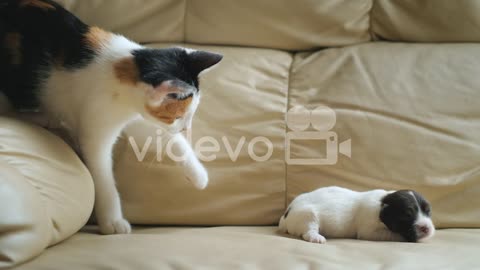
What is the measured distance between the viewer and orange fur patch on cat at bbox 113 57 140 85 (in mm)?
1336

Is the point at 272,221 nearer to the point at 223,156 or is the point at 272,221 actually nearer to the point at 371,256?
the point at 223,156

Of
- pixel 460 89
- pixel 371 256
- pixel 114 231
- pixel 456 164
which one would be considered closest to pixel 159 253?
pixel 114 231

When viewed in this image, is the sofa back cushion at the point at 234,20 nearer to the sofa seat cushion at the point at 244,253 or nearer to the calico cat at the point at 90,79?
the calico cat at the point at 90,79

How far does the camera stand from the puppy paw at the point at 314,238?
1.31m

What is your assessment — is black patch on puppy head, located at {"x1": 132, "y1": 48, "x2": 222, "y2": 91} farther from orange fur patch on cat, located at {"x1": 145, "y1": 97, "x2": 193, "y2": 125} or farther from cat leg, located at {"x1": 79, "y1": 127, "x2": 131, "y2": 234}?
cat leg, located at {"x1": 79, "y1": 127, "x2": 131, "y2": 234}

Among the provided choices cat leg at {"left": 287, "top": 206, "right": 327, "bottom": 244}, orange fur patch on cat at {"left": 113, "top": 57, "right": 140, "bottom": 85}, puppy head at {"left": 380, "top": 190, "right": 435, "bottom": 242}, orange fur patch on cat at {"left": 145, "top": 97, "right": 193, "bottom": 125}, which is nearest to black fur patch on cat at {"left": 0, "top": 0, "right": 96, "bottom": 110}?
orange fur patch on cat at {"left": 113, "top": 57, "right": 140, "bottom": 85}

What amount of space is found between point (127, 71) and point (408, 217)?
74 cm

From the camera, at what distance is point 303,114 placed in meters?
1.59

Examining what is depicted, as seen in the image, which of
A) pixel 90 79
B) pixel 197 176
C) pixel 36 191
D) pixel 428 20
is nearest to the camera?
pixel 36 191

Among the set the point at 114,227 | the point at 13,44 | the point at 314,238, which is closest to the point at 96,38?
the point at 13,44

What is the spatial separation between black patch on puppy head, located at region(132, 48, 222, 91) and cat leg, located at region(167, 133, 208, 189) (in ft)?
0.73

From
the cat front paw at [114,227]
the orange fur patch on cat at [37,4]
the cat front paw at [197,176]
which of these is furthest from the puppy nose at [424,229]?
the orange fur patch on cat at [37,4]

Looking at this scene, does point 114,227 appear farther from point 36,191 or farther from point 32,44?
point 32,44

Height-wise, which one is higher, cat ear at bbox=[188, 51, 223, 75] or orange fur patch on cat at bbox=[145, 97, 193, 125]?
cat ear at bbox=[188, 51, 223, 75]
